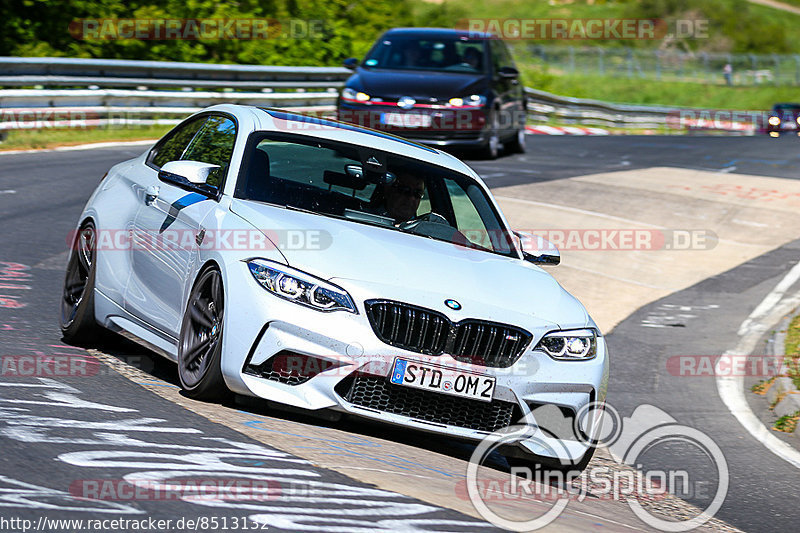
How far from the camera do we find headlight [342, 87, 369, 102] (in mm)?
17469

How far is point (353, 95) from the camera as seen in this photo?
17.6 metres

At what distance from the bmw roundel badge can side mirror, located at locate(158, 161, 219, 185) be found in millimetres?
1567

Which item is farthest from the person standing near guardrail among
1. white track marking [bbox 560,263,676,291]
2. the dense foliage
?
white track marking [bbox 560,263,676,291]

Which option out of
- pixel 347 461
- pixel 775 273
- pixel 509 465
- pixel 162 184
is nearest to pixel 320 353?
pixel 347 461

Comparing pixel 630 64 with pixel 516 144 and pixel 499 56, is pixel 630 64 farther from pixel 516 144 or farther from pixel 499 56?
pixel 499 56

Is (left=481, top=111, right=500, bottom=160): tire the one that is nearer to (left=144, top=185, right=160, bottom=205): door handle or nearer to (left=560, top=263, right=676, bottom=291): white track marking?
(left=560, top=263, right=676, bottom=291): white track marking

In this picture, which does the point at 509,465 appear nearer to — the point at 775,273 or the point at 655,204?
the point at 775,273

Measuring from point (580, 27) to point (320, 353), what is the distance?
9355 cm

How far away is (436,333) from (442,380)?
0.22m

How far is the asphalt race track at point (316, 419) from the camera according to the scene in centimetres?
450

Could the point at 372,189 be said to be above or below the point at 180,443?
above

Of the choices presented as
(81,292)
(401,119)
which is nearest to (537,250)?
(81,292)

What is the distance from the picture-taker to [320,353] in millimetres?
5598

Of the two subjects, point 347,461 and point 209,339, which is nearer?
point 347,461
